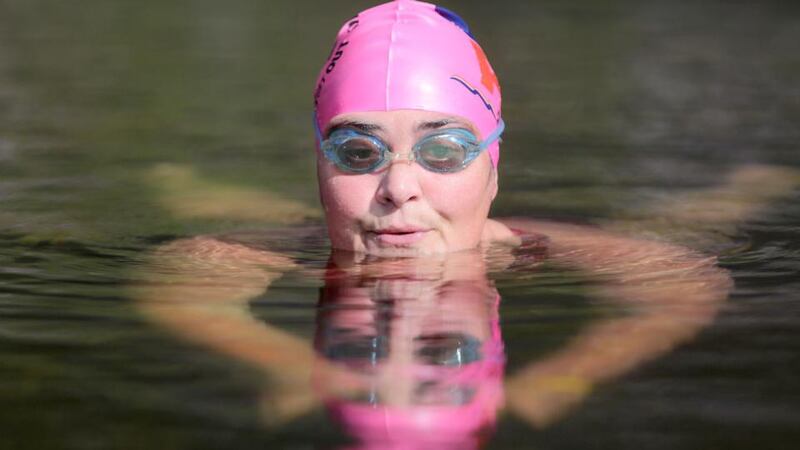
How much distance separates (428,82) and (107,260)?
1.44 m

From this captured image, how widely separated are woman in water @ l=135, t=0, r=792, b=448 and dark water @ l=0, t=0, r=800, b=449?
0.09m

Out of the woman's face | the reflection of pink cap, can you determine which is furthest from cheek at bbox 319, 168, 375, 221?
the reflection of pink cap

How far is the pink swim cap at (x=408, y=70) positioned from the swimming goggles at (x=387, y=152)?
0.12 m

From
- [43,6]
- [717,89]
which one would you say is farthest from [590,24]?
[43,6]

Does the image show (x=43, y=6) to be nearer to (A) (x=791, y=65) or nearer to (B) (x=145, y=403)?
(A) (x=791, y=65)

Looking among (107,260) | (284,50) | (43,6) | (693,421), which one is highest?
→ (43,6)

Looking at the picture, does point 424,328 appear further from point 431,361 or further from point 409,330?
point 431,361

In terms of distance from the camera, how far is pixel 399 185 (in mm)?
4652

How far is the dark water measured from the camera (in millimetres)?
3238

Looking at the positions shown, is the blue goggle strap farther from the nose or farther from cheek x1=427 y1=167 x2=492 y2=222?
the nose

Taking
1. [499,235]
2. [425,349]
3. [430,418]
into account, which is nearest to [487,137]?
[499,235]

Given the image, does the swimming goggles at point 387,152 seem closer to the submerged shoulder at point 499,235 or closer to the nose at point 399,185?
the nose at point 399,185

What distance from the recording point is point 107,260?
5.27 metres

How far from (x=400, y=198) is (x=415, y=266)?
0.93 feet
